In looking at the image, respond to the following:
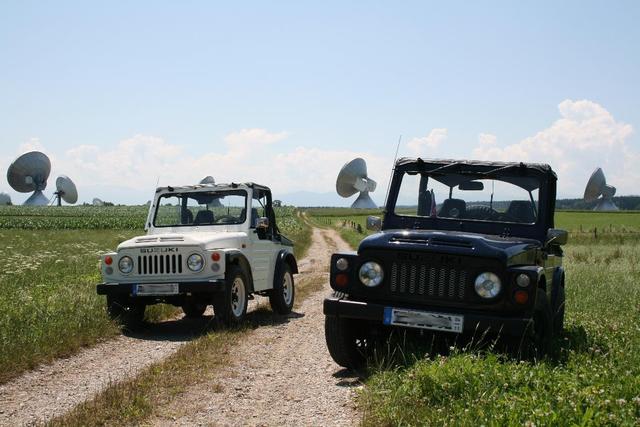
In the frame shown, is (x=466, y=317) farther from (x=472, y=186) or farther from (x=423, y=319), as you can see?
(x=472, y=186)

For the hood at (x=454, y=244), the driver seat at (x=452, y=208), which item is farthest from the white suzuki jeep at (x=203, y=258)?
the hood at (x=454, y=244)

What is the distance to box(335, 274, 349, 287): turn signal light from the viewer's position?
6.68 meters

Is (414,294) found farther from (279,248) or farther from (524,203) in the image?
(279,248)

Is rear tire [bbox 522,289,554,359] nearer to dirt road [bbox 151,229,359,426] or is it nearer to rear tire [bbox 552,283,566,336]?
rear tire [bbox 552,283,566,336]

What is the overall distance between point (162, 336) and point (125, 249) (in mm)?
1446

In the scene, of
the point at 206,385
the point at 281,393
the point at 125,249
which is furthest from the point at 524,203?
the point at 125,249

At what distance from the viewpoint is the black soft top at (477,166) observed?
24.9ft

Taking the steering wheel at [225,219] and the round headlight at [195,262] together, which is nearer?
the round headlight at [195,262]

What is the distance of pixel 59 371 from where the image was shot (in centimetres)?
739

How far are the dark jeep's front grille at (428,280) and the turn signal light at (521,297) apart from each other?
443 millimetres

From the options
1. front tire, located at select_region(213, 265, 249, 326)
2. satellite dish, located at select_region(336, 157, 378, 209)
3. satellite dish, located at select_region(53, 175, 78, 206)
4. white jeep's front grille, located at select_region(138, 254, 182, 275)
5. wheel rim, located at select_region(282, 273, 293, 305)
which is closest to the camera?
front tire, located at select_region(213, 265, 249, 326)

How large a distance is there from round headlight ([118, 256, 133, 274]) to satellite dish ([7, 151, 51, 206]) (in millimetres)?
79178

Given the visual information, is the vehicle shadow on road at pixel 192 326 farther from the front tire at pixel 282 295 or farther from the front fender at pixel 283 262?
the front fender at pixel 283 262

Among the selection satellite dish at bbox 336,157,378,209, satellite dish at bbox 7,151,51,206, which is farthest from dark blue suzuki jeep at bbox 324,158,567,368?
satellite dish at bbox 7,151,51,206
